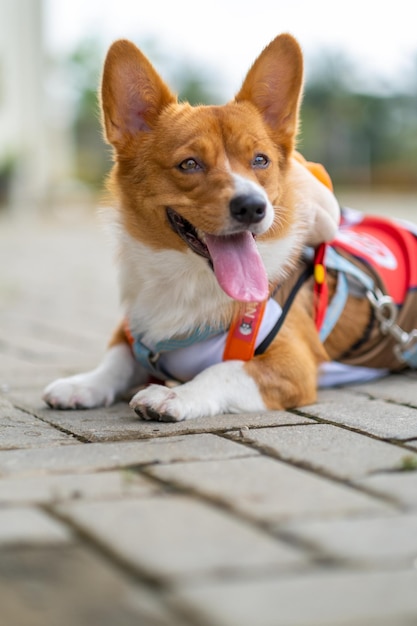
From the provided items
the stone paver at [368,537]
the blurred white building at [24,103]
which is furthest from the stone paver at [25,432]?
the blurred white building at [24,103]

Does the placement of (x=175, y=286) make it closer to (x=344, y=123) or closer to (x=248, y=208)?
(x=248, y=208)

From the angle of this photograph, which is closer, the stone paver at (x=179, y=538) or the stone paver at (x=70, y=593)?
the stone paver at (x=70, y=593)

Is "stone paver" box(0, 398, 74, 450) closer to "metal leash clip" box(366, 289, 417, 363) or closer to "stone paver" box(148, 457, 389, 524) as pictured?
"stone paver" box(148, 457, 389, 524)

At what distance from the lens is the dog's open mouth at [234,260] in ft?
10.3

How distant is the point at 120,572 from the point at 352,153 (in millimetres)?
33627

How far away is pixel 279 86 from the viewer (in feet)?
11.8

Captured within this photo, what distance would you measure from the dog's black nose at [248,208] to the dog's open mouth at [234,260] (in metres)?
0.15

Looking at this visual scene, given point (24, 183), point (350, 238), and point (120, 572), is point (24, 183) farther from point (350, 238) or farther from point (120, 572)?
point (120, 572)

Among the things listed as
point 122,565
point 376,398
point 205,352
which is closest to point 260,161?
point 205,352

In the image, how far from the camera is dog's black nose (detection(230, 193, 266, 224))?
305 centimetres

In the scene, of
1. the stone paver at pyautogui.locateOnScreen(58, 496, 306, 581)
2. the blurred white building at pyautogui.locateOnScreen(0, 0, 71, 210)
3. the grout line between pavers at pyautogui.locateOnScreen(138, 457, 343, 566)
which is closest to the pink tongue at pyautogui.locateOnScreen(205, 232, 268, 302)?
the grout line between pavers at pyautogui.locateOnScreen(138, 457, 343, 566)

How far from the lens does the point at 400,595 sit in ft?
5.26

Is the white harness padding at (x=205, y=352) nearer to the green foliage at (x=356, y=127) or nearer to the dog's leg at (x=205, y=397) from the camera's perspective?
the dog's leg at (x=205, y=397)

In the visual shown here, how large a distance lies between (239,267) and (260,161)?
436 millimetres
